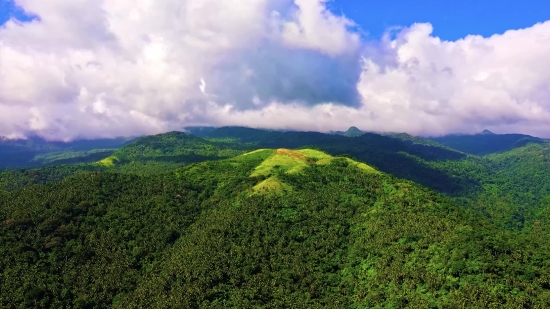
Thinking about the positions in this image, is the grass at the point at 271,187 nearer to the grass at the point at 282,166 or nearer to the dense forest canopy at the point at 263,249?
the grass at the point at 282,166

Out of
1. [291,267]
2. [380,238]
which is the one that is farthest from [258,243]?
[380,238]

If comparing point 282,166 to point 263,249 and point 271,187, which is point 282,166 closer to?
point 271,187

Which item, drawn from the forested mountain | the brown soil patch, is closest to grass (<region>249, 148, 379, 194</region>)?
the brown soil patch

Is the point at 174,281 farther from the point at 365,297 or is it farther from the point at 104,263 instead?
the point at 365,297

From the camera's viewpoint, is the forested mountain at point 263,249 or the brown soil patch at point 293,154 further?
the brown soil patch at point 293,154

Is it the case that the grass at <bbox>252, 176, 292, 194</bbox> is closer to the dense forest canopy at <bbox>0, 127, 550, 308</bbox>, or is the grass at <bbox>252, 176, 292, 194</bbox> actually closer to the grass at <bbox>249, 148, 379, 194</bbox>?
the grass at <bbox>249, 148, 379, 194</bbox>

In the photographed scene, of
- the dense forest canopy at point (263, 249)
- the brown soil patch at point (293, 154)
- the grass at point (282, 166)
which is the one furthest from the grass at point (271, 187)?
the brown soil patch at point (293, 154)

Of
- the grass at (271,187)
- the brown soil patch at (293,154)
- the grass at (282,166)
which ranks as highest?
the brown soil patch at (293,154)

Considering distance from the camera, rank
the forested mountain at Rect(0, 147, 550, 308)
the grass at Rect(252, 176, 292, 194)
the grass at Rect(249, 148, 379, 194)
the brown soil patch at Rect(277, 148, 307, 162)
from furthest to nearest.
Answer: the brown soil patch at Rect(277, 148, 307, 162) < the grass at Rect(249, 148, 379, 194) < the grass at Rect(252, 176, 292, 194) < the forested mountain at Rect(0, 147, 550, 308)
